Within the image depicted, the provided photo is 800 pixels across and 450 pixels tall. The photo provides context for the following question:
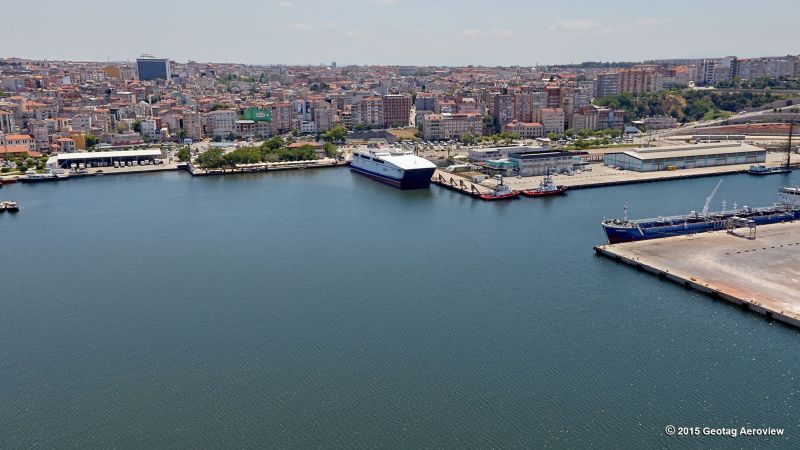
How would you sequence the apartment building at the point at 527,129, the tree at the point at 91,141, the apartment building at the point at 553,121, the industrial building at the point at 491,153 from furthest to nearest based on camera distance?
the apartment building at the point at 553,121
the apartment building at the point at 527,129
the tree at the point at 91,141
the industrial building at the point at 491,153

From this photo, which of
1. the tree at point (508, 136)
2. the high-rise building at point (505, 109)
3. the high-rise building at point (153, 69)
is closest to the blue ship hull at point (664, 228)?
the tree at point (508, 136)

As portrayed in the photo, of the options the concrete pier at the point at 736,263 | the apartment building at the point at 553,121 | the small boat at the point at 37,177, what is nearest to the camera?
the concrete pier at the point at 736,263

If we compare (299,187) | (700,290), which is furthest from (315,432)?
(299,187)

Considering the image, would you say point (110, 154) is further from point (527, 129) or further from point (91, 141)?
point (527, 129)

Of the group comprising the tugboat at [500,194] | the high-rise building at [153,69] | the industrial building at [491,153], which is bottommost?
the tugboat at [500,194]

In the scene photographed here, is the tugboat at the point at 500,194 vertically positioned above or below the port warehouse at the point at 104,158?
below

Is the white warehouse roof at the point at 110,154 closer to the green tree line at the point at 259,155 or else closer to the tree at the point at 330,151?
the green tree line at the point at 259,155

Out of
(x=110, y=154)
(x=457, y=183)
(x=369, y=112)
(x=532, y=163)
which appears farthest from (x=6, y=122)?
(x=532, y=163)

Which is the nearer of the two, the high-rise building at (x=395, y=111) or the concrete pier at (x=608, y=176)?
the concrete pier at (x=608, y=176)
